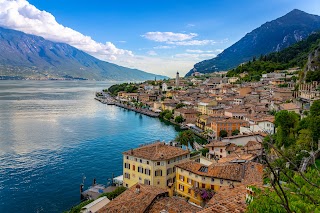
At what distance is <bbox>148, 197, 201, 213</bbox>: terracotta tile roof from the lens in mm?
14871

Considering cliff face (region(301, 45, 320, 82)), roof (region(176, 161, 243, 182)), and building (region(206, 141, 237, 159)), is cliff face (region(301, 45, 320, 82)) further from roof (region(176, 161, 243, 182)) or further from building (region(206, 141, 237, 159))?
roof (region(176, 161, 243, 182))

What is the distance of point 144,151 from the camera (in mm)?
23531

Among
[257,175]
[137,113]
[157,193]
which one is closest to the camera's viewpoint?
[157,193]

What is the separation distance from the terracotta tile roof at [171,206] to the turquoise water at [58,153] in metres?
10.1

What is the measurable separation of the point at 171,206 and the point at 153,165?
23.6 ft

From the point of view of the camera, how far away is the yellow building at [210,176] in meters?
18.9

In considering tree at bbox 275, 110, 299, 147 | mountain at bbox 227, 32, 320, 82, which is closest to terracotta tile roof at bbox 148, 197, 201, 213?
tree at bbox 275, 110, 299, 147

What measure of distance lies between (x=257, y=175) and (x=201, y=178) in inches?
128

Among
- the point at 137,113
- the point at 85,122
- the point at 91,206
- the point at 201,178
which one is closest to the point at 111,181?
the point at 91,206

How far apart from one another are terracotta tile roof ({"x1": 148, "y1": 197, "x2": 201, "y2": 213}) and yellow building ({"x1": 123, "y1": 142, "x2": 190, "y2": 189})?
631 centimetres

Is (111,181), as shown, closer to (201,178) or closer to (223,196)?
(201,178)

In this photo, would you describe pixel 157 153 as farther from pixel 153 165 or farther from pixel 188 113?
pixel 188 113

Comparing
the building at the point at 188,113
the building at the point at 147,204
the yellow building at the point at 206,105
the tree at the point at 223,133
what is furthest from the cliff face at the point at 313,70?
the building at the point at 147,204

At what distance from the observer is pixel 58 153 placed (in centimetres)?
3669
